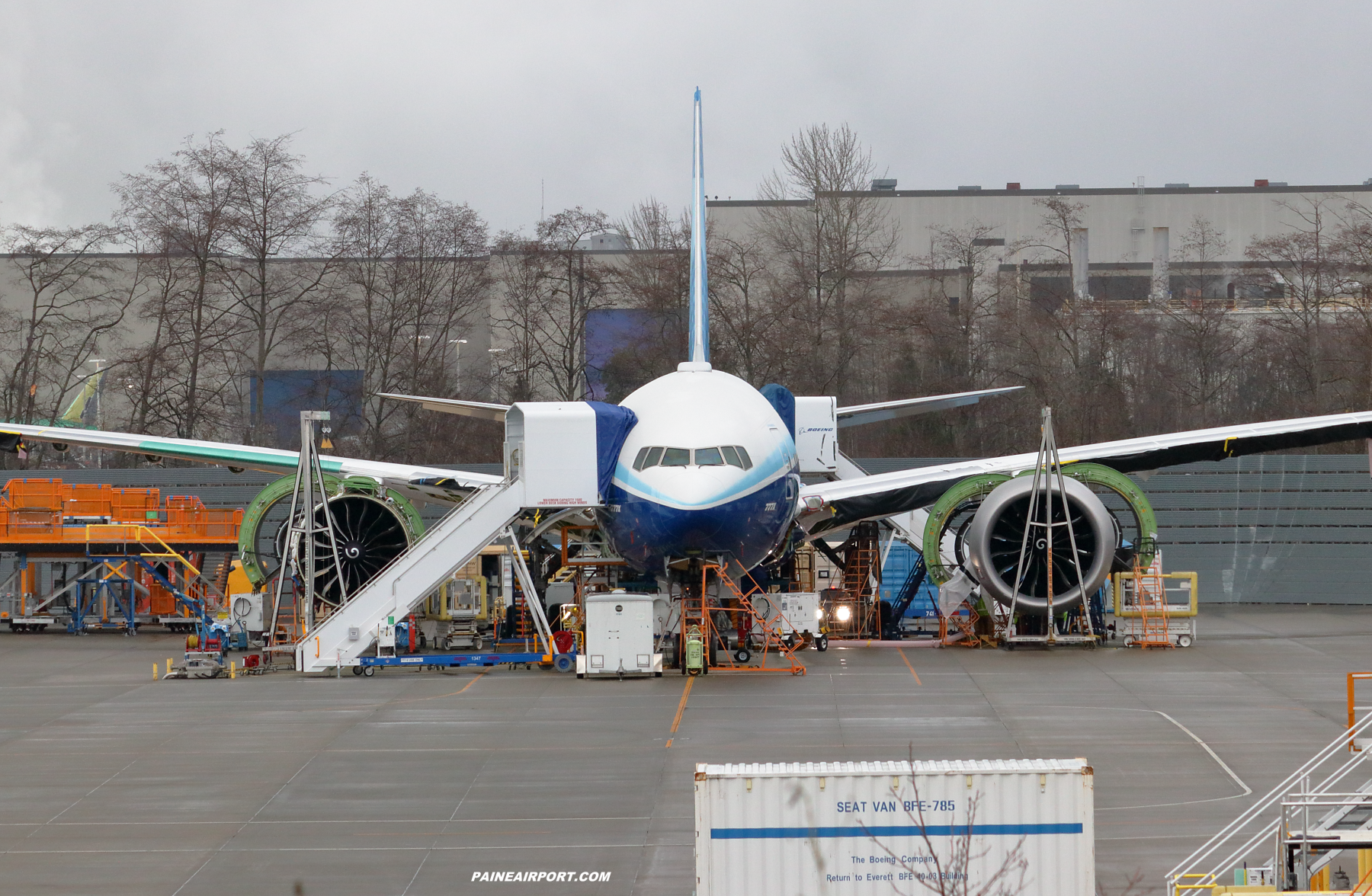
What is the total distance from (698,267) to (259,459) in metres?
11.5

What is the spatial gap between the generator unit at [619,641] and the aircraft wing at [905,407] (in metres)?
10.3

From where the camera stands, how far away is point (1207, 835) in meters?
14.8

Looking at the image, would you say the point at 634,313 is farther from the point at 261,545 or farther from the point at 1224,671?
the point at 1224,671

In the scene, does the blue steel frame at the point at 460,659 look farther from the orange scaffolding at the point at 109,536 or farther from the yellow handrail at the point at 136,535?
the orange scaffolding at the point at 109,536

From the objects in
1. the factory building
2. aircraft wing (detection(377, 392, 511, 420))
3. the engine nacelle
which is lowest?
the engine nacelle

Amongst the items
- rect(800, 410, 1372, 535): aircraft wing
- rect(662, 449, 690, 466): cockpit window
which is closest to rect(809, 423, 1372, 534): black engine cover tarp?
rect(800, 410, 1372, 535): aircraft wing

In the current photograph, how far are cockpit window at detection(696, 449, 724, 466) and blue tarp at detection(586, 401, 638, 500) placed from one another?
2100 mm

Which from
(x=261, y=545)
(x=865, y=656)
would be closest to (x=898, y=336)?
(x=261, y=545)

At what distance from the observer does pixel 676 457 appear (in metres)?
27.0

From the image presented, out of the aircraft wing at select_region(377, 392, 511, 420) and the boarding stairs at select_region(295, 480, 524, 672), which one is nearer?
the boarding stairs at select_region(295, 480, 524, 672)

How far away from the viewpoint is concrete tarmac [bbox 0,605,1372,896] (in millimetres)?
14547

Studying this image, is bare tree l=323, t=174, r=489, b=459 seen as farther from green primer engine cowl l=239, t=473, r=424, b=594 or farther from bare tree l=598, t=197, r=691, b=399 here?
green primer engine cowl l=239, t=473, r=424, b=594

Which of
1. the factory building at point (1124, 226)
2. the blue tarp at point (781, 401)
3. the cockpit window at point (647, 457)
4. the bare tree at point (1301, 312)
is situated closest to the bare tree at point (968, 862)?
the cockpit window at point (647, 457)

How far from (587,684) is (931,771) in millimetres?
15222
